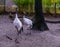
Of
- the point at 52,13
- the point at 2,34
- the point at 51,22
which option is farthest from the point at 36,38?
the point at 52,13

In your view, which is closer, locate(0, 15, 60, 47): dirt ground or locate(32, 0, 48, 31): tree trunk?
locate(0, 15, 60, 47): dirt ground

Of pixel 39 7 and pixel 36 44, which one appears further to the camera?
pixel 39 7

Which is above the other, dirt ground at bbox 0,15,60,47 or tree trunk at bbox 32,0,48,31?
tree trunk at bbox 32,0,48,31

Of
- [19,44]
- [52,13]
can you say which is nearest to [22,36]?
[19,44]

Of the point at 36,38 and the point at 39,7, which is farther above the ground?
the point at 39,7

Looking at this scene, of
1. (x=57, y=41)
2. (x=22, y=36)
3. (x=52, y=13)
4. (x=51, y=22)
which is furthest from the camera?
(x=52, y=13)

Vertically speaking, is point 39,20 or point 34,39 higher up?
point 39,20

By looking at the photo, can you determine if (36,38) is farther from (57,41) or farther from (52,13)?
(52,13)

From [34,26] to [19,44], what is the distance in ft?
9.96

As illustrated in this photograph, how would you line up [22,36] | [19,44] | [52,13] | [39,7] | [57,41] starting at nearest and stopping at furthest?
[19,44] < [57,41] < [22,36] < [39,7] < [52,13]

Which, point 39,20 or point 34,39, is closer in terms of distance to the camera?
point 34,39

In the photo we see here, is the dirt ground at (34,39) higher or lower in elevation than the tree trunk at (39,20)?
lower

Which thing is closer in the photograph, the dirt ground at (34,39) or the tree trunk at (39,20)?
the dirt ground at (34,39)

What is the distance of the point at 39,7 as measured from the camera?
11.4 m
